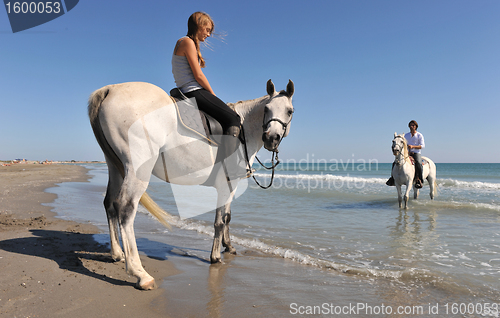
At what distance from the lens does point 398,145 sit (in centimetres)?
930

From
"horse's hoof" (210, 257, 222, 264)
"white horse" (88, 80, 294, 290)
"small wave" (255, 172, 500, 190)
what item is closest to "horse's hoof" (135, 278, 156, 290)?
"white horse" (88, 80, 294, 290)

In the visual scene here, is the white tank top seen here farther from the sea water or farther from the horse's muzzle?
the sea water

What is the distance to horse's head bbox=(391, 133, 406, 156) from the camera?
30.6 feet

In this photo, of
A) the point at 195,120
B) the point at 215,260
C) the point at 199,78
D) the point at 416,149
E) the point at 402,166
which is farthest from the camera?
the point at 416,149

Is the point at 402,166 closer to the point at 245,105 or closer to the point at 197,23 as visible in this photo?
the point at 245,105

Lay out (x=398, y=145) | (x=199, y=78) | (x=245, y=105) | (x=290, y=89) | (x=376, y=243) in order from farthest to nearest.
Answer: (x=398, y=145)
(x=376, y=243)
(x=245, y=105)
(x=290, y=89)
(x=199, y=78)

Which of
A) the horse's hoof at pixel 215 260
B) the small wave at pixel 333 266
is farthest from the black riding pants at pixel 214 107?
the small wave at pixel 333 266

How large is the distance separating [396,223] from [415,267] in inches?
136

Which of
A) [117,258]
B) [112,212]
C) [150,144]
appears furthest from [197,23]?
[117,258]

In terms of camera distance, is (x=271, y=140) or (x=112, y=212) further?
(x=112, y=212)

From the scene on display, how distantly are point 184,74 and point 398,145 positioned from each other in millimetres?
8483

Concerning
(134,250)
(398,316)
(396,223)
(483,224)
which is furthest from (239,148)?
(483,224)

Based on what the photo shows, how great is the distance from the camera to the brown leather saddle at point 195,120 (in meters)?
3.10

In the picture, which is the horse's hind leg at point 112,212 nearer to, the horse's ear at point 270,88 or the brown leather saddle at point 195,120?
the brown leather saddle at point 195,120
